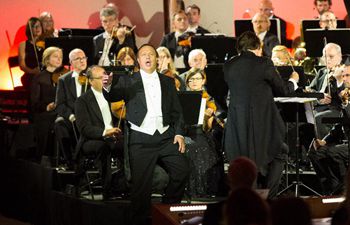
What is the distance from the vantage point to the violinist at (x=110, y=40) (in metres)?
10.2

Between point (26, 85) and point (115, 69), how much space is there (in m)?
3.07

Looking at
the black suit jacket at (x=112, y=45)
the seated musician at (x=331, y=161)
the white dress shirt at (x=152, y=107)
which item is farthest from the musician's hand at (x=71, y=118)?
the seated musician at (x=331, y=161)

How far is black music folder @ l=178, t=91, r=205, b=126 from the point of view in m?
7.82

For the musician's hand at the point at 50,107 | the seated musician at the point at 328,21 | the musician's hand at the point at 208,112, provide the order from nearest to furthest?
the musician's hand at the point at 208,112
the musician's hand at the point at 50,107
the seated musician at the point at 328,21

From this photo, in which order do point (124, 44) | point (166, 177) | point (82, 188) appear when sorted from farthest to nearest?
point (124, 44)
point (82, 188)
point (166, 177)

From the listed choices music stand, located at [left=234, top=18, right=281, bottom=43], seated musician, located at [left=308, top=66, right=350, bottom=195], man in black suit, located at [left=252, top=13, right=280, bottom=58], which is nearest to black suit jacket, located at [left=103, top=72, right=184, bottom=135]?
seated musician, located at [left=308, top=66, right=350, bottom=195]

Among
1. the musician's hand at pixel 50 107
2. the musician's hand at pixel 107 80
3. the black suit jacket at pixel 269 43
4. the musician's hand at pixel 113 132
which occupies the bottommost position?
the musician's hand at pixel 113 132

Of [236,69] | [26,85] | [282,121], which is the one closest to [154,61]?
[236,69]

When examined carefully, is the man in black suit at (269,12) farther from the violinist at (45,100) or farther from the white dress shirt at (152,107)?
the white dress shirt at (152,107)

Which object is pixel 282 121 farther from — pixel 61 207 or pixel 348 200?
pixel 348 200

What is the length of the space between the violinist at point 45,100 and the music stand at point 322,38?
2.82m

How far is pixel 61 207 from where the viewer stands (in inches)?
315

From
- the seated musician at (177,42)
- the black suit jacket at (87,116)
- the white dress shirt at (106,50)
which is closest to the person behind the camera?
the black suit jacket at (87,116)

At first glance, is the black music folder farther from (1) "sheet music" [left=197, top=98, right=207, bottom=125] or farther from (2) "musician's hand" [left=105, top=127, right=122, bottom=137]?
(2) "musician's hand" [left=105, top=127, right=122, bottom=137]
